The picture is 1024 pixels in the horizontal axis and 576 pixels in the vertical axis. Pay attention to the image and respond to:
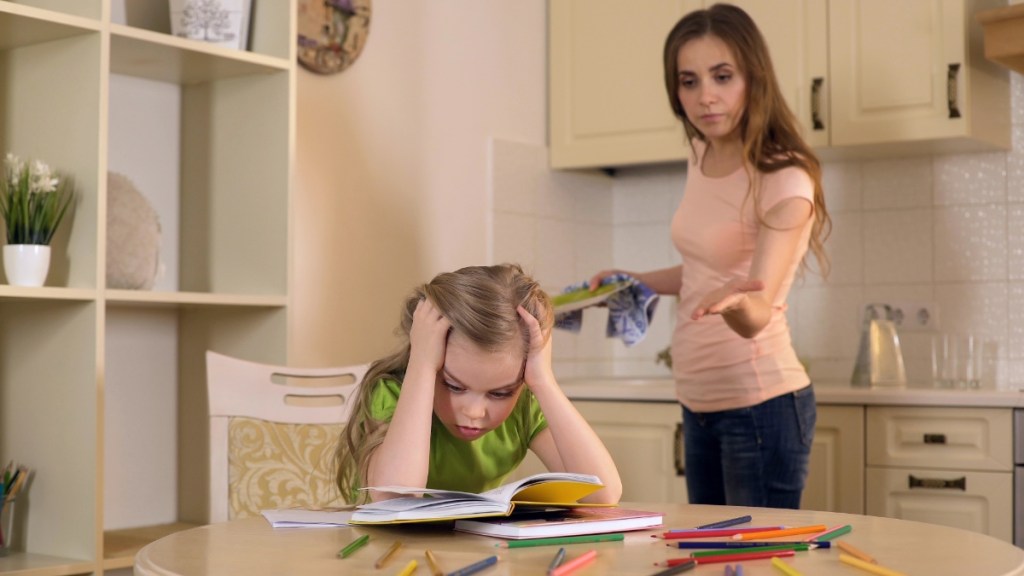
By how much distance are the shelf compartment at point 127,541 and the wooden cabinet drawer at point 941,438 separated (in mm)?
1576

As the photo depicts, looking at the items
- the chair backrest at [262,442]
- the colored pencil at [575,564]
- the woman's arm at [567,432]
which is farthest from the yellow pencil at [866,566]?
the chair backrest at [262,442]

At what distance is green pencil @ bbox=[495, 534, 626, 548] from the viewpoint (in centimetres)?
120

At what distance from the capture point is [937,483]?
9.22 feet

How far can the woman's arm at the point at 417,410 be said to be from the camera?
59.0 inches

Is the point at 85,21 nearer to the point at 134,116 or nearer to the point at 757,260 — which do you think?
the point at 134,116

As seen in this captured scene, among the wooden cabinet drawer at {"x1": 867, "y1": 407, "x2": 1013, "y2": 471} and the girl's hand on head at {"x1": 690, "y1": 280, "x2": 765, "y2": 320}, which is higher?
the girl's hand on head at {"x1": 690, "y1": 280, "x2": 765, "y2": 320}

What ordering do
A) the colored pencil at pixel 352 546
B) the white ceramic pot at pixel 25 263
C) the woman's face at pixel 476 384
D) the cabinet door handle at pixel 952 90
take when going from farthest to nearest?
1. the cabinet door handle at pixel 952 90
2. the white ceramic pot at pixel 25 263
3. the woman's face at pixel 476 384
4. the colored pencil at pixel 352 546

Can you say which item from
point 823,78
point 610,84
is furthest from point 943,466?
point 610,84

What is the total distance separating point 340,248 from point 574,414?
1.50m

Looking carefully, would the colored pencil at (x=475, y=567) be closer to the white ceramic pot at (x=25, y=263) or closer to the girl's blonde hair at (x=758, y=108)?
the girl's blonde hair at (x=758, y=108)

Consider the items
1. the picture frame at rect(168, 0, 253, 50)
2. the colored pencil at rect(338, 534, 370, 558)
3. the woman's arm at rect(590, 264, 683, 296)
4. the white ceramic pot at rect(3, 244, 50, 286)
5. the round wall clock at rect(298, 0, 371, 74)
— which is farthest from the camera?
the round wall clock at rect(298, 0, 371, 74)

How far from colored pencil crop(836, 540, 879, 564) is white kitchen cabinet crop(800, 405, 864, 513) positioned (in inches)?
69.4

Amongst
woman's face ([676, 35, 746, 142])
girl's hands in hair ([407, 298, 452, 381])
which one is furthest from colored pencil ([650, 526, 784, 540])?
woman's face ([676, 35, 746, 142])

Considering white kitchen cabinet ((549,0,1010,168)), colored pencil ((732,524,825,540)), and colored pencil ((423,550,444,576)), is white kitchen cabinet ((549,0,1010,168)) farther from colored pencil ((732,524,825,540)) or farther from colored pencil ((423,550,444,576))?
colored pencil ((423,550,444,576))
